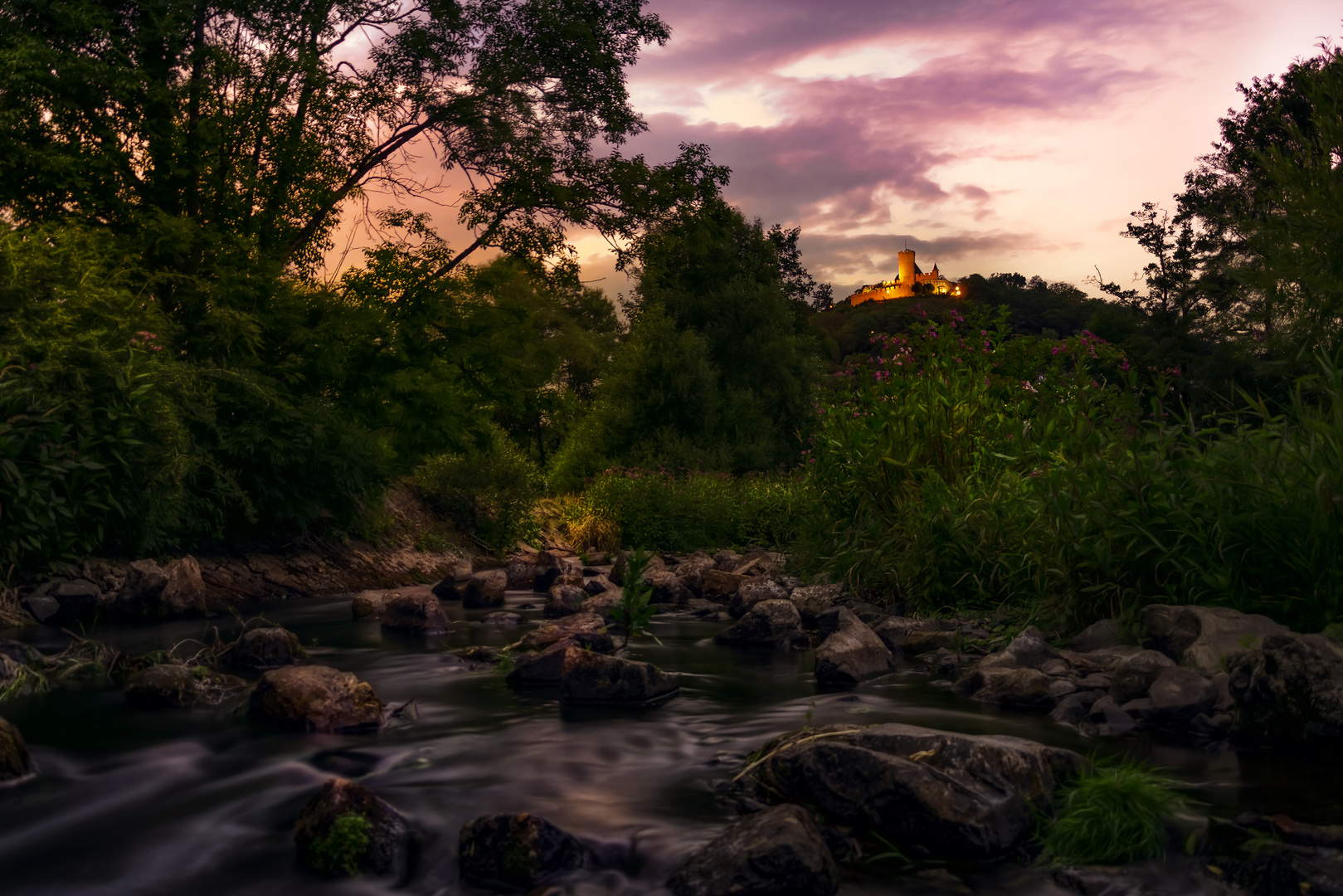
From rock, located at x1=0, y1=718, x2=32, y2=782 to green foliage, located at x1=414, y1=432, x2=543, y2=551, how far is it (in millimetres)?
13559

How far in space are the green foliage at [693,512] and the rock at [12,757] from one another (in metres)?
14.4

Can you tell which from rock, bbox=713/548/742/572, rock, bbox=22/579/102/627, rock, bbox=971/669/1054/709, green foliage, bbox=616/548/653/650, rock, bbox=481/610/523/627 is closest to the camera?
rock, bbox=971/669/1054/709

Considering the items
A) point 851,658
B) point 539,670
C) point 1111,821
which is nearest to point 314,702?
point 539,670

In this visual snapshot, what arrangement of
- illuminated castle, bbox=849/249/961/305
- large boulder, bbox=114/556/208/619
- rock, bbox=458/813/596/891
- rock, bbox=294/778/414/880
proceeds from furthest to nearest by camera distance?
illuminated castle, bbox=849/249/961/305
large boulder, bbox=114/556/208/619
rock, bbox=294/778/414/880
rock, bbox=458/813/596/891

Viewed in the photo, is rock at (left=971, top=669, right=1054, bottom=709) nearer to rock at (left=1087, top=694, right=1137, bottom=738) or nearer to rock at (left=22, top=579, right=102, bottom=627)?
rock at (left=1087, top=694, right=1137, bottom=738)

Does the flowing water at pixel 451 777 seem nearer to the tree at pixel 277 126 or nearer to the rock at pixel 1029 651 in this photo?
the rock at pixel 1029 651

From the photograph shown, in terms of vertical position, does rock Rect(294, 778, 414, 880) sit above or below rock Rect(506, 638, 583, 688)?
above

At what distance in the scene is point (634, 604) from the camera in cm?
762

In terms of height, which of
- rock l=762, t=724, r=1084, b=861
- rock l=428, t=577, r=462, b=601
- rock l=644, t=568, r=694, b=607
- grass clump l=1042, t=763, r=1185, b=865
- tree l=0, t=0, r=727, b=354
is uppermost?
tree l=0, t=0, r=727, b=354

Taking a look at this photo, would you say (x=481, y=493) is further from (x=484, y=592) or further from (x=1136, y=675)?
(x=1136, y=675)

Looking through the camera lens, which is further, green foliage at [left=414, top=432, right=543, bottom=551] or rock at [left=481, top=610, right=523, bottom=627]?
green foliage at [left=414, top=432, right=543, bottom=551]

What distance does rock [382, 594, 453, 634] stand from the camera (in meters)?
8.46

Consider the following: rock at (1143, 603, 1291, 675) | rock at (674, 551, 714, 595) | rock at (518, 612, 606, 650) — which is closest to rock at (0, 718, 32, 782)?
rock at (518, 612, 606, 650)

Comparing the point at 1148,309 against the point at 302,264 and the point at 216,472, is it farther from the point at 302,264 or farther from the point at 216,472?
the point at 216,472
